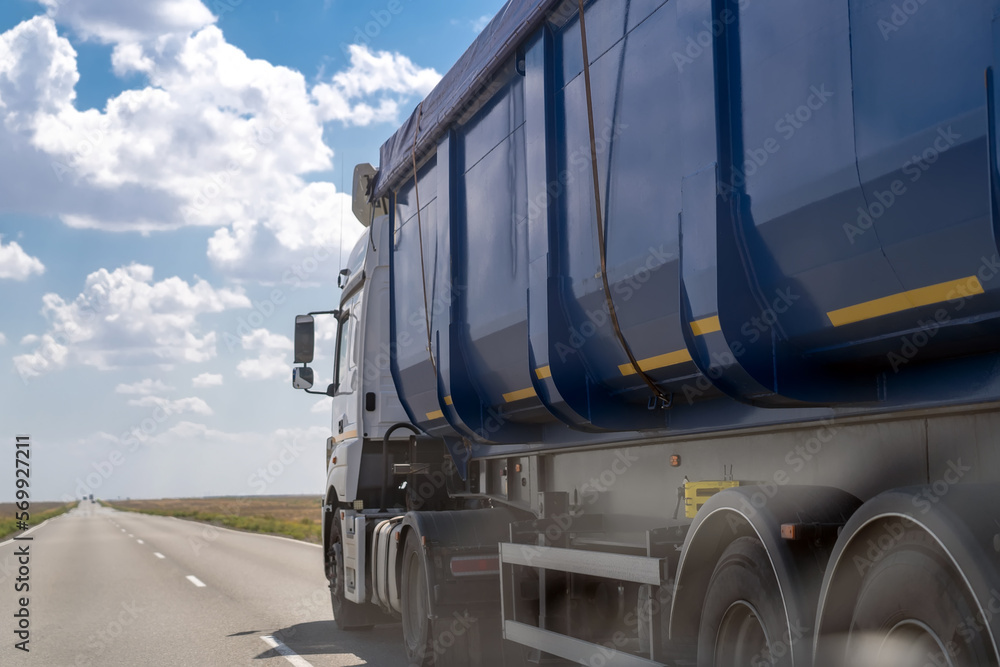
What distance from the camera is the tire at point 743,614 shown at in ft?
11.4

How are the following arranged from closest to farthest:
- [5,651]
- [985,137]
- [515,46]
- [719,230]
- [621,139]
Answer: [985,137] → [719,230] → [621,139] → [515,46] → [5,651]

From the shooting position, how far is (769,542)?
3469 mm

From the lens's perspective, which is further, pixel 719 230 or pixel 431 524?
pixel 431 524

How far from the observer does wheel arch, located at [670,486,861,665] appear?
132 inches

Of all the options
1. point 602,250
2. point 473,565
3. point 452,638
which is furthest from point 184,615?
point 602,250

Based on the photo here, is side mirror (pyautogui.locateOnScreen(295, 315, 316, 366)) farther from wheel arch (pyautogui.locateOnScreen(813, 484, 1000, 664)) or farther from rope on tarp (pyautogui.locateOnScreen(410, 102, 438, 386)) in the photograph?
wheel arch (pyautogui.locateOnScreen(813, 484, 1000, 664))

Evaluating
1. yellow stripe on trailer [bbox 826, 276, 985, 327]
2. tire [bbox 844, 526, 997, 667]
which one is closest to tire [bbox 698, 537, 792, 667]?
tire [bbox 844, 526, 997, 667]

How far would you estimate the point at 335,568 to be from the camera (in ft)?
33.4

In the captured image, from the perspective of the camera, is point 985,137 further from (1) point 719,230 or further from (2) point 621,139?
(2) point 621,139

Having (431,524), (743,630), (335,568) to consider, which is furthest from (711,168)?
(335,568)

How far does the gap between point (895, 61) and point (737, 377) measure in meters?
1.31

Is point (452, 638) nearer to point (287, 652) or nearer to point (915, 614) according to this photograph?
point (287, 652)

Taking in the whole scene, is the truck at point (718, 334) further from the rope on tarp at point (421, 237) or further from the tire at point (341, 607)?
the tire at point (341, 607)

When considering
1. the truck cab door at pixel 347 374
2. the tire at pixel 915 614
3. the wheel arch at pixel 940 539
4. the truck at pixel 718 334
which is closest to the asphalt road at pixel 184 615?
the truck cab door at pixel 347 374
